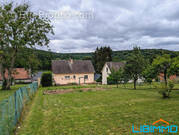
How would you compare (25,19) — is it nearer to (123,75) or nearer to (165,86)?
(123,75)

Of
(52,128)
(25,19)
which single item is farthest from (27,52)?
(52,128)

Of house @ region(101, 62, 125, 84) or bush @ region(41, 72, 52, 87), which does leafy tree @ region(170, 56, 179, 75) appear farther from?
house @ region(101, 62, 125, 84)

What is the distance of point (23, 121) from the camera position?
678 centimetres

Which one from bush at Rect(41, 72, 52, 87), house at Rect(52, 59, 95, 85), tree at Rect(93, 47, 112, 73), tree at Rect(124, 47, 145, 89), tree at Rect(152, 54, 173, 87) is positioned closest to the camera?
tree at Rect(152, 54, 173, 87)

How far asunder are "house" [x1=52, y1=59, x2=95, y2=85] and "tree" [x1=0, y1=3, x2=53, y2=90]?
12.9m

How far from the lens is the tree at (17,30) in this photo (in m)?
21.2

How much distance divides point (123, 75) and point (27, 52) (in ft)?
54.0

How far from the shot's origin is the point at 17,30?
875 inches

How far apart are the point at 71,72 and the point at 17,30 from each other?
58.3 feet

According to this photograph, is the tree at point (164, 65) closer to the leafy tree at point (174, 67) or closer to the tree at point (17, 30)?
the leafy tree at point (174, 67)

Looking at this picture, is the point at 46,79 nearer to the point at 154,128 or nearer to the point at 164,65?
the point at 164,65

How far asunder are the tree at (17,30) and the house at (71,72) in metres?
12.9

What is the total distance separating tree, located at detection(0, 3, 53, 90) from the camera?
21205 millimetres

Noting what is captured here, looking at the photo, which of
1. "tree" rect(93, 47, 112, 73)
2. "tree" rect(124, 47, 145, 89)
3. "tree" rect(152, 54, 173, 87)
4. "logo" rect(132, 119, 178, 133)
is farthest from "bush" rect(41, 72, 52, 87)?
"tree" rect(93, 47, 112, 73)
